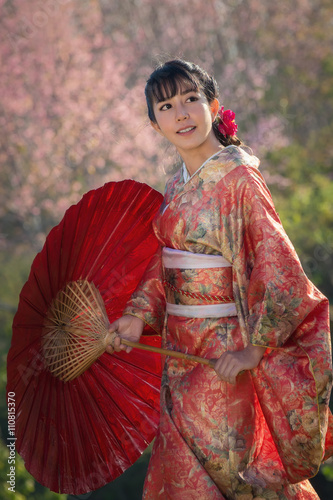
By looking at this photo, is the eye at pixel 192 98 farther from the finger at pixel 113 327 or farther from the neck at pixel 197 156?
the finger at pixel 113 327

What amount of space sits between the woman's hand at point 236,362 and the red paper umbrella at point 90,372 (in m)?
0.66

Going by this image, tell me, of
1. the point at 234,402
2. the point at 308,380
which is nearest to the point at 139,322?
the point at 234,402

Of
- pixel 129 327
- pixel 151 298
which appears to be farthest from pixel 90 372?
pixel 151 298

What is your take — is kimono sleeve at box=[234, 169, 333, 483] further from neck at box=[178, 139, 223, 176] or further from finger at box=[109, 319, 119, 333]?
finger at box=[109, 319, 119, 333]

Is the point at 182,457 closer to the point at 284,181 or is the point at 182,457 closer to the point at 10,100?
the point at 10,100

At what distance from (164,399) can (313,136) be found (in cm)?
934

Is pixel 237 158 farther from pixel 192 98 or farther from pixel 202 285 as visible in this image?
pixel 202 285

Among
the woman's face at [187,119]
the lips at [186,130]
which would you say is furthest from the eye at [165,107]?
the lips at [186,130]

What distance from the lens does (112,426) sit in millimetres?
2588

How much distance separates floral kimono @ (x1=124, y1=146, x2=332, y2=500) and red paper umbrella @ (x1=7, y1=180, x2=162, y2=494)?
286 millimetres

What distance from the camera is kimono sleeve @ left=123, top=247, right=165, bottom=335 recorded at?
8.16 feet

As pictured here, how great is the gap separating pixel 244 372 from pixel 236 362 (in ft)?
0.57

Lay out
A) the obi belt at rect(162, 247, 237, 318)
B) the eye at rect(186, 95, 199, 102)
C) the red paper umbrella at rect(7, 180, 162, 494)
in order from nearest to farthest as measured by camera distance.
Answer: the obi belt at rect(162, 247, 237, 318) < the eye at rect(186, 95, 199, 102) < the red paper umbrella at rect(7, 180, 162, 494)

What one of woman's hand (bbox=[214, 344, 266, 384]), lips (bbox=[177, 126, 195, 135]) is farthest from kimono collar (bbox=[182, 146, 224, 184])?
woman's hand (bbox=[214, 344, 266, 384])
